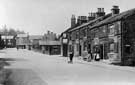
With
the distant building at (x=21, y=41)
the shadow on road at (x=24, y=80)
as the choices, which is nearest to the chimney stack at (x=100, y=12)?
the shadow on road at (x=24, y=80)

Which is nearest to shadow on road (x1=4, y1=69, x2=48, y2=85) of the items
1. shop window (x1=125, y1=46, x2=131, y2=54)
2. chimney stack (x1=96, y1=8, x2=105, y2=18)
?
shop window (x1=125, y1=46, x2=131, y2=54)

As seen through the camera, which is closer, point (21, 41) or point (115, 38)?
point (115, 38)

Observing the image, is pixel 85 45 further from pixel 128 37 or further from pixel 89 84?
pixel 89 84

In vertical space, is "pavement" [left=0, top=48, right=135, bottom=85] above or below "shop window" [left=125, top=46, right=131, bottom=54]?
below

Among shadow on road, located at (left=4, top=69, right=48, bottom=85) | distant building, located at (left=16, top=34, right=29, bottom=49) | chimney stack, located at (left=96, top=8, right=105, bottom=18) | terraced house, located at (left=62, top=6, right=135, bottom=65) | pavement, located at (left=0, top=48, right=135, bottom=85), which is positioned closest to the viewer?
shadow on road, located at (left=4, top=69, right=48, bottom=85)

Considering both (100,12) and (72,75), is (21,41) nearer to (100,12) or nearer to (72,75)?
(100,12)

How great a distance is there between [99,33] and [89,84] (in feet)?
101

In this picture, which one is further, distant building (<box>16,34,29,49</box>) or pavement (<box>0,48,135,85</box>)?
distant building (<box>16,34,29,49</box>)

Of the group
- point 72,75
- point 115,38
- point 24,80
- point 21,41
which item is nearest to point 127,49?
point 115,38

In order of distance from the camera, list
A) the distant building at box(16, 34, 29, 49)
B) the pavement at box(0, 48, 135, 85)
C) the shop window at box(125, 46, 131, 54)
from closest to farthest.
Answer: the pavement at box(0, 48, 135, 85), the shop window at box(125, 46, 131, 54), the distant building at box(16, 34, 29, 49)

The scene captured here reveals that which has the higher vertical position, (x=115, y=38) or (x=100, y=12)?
(x=100, y=12)

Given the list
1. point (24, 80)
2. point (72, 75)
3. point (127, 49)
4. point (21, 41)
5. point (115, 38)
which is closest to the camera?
point (24, 80)

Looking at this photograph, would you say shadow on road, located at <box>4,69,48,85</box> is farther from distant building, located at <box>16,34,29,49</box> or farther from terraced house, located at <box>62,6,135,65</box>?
distant building, located at <box>16,34,29,49</box>

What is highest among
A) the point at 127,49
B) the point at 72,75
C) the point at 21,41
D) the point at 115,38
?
the point at 21,41
